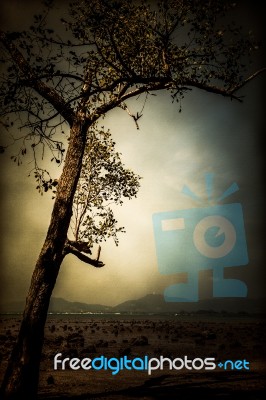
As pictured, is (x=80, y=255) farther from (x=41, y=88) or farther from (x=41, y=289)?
(x=41, y=88)

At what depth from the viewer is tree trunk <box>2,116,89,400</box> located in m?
7.43

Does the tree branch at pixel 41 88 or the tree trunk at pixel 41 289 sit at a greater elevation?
the tree branch at pixel 41 88

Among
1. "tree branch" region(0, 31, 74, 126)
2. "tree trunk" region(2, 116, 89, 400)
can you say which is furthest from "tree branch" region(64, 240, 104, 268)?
"tree branch" region(0, 31, 74, 126)

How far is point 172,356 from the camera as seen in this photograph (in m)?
18.2

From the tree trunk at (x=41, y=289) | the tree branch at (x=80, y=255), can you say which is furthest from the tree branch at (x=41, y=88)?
the tree branch at (x=80, y=255)

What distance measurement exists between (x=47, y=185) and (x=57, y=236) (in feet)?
4.59

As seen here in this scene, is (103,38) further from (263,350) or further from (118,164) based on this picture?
(263,350)

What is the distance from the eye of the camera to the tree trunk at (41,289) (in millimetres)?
7430

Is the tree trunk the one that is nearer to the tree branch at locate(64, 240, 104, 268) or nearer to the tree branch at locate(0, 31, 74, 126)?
the tree branch at locate(64, 240, 104, 268)

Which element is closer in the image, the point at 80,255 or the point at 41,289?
the point at 41,289

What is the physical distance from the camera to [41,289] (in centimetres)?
798

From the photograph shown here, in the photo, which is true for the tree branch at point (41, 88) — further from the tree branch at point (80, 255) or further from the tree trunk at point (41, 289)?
the tree branch at point (80, 255)

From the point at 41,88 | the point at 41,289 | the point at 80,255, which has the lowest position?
the point at 41,289

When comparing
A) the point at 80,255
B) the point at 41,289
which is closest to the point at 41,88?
the point at 80,255
